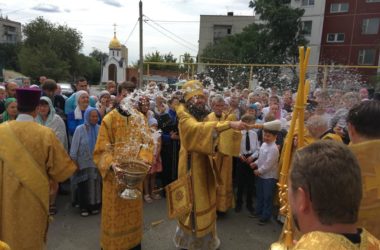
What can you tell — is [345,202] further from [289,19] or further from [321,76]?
[289,19]

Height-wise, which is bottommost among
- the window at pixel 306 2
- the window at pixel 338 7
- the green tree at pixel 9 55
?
the green tree at pixel 9 55

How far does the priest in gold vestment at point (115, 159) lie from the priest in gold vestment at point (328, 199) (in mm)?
2507

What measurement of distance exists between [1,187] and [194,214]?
1920mm

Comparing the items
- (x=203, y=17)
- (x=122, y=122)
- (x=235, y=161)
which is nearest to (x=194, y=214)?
(x=122, y=122)

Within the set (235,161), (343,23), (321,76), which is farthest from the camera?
(343,23)

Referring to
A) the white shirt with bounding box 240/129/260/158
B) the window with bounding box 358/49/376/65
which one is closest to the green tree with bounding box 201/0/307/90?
the window with bounding box 358/49/376/65

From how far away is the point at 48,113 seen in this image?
5.04 m

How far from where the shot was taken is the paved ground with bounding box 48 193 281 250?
13.9 feet

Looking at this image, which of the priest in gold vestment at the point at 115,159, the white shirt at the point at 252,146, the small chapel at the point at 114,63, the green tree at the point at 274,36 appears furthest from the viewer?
the small chapel at the point at 114,63

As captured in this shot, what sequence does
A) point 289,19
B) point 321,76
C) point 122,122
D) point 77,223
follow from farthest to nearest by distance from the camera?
point 289,19
point 321,76
point 77,223
point 122,122

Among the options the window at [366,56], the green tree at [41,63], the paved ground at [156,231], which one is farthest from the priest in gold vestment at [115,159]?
the green tree at [41,63]

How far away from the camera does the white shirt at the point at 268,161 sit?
15.8 feet

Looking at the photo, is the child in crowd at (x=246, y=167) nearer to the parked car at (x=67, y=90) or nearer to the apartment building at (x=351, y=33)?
the parked car at (x=67, y=90)

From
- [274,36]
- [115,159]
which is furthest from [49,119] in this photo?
[274,36]
